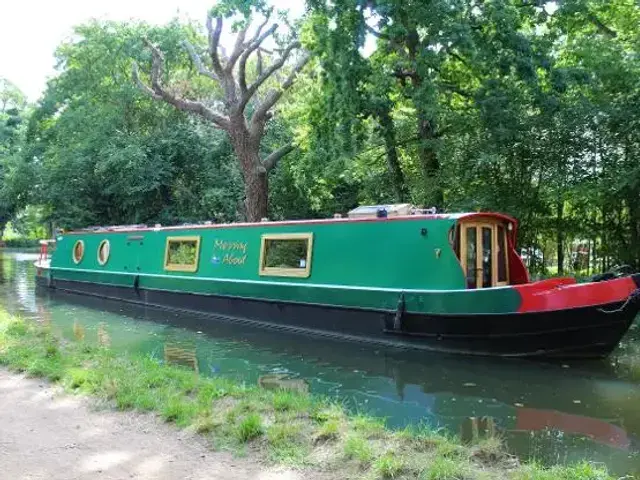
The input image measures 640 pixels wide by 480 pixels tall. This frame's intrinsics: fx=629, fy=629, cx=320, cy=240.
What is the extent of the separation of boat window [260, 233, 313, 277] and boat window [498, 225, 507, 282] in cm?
307

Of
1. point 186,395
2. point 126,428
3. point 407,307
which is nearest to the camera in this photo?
point 126,428

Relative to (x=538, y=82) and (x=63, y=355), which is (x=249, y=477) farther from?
(x=538, y=82)

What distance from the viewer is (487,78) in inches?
483

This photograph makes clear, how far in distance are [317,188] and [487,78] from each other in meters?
6.72

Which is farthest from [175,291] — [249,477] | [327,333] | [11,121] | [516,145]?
[11,121]

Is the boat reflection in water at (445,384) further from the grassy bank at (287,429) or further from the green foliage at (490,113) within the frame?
the green foliage at (490,113)

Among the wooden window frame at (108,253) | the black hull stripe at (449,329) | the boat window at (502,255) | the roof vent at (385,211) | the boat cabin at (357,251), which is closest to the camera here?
the black hull stripe at (449,329)

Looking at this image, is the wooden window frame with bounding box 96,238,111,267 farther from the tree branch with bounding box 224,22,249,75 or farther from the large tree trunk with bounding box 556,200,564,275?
the large tree trunk with bounding box 556,200,564,275

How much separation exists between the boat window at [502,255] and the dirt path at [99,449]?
6203 millimetres

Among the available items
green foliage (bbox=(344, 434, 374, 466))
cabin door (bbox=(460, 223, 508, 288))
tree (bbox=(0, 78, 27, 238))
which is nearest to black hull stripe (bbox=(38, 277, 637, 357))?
cabin door (bbox=(460, 223, 508, 288))

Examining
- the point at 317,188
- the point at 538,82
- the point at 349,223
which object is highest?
the point at 538,82

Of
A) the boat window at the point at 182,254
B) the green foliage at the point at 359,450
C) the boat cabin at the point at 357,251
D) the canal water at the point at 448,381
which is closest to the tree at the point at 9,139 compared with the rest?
the boat window at the point at 182,254

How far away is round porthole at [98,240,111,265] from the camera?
1560cm

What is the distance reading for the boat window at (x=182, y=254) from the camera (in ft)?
42.3
